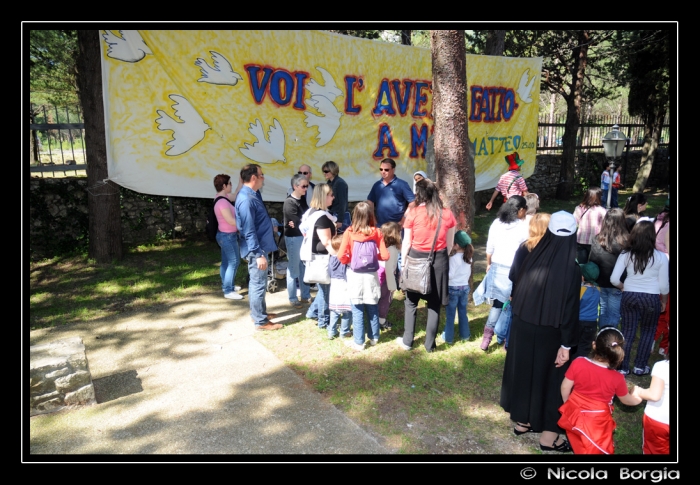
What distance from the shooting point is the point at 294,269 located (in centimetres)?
650

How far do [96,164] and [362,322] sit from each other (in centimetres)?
550

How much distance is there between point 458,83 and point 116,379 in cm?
524

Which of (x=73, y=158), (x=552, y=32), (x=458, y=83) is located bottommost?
(x=73, y=158)

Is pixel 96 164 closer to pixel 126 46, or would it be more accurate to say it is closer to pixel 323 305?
pixel 126 46

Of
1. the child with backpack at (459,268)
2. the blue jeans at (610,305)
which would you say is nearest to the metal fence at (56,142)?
the child with backpack at (459,268)

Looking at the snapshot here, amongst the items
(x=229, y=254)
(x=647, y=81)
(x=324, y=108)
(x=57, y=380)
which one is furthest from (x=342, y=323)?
(x=647, y=81)

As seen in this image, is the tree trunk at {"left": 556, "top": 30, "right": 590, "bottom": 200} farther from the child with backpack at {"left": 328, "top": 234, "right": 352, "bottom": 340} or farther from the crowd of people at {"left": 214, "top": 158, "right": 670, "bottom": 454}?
the child with backpack at {"left": 328, "top": 234, "right": 352, "bottom": 340}

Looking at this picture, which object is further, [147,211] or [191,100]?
[147,211]
